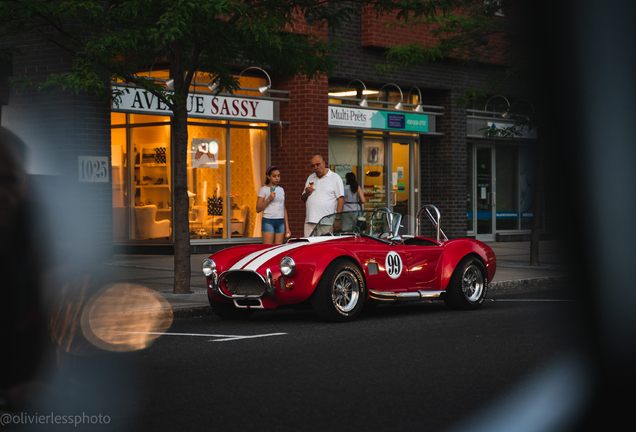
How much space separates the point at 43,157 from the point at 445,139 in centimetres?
2034

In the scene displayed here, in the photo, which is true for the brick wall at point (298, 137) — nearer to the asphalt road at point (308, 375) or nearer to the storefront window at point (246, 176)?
the storefront window at point (246, 176)

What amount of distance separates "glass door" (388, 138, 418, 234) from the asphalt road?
1292 centimetres

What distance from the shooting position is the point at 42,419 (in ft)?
10.4

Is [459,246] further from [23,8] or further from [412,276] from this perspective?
[23,8]

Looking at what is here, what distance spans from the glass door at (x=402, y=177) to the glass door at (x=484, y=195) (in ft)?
7.72

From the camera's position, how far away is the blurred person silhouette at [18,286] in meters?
1.76

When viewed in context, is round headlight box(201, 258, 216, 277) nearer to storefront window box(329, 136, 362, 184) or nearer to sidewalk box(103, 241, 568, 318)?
sidewalk box(103, 241, 568, 318)

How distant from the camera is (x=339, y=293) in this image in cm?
808

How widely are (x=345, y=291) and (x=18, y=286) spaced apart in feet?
21.0

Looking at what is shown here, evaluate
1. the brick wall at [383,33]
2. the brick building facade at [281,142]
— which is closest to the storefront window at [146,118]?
the brick building facade at [281,142]

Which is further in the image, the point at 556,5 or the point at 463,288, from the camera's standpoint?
the point at 463,288

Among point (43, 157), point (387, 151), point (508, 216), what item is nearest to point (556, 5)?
point (43, 157)

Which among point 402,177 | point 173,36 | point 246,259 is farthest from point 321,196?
point 402,177

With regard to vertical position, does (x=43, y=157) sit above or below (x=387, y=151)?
below
